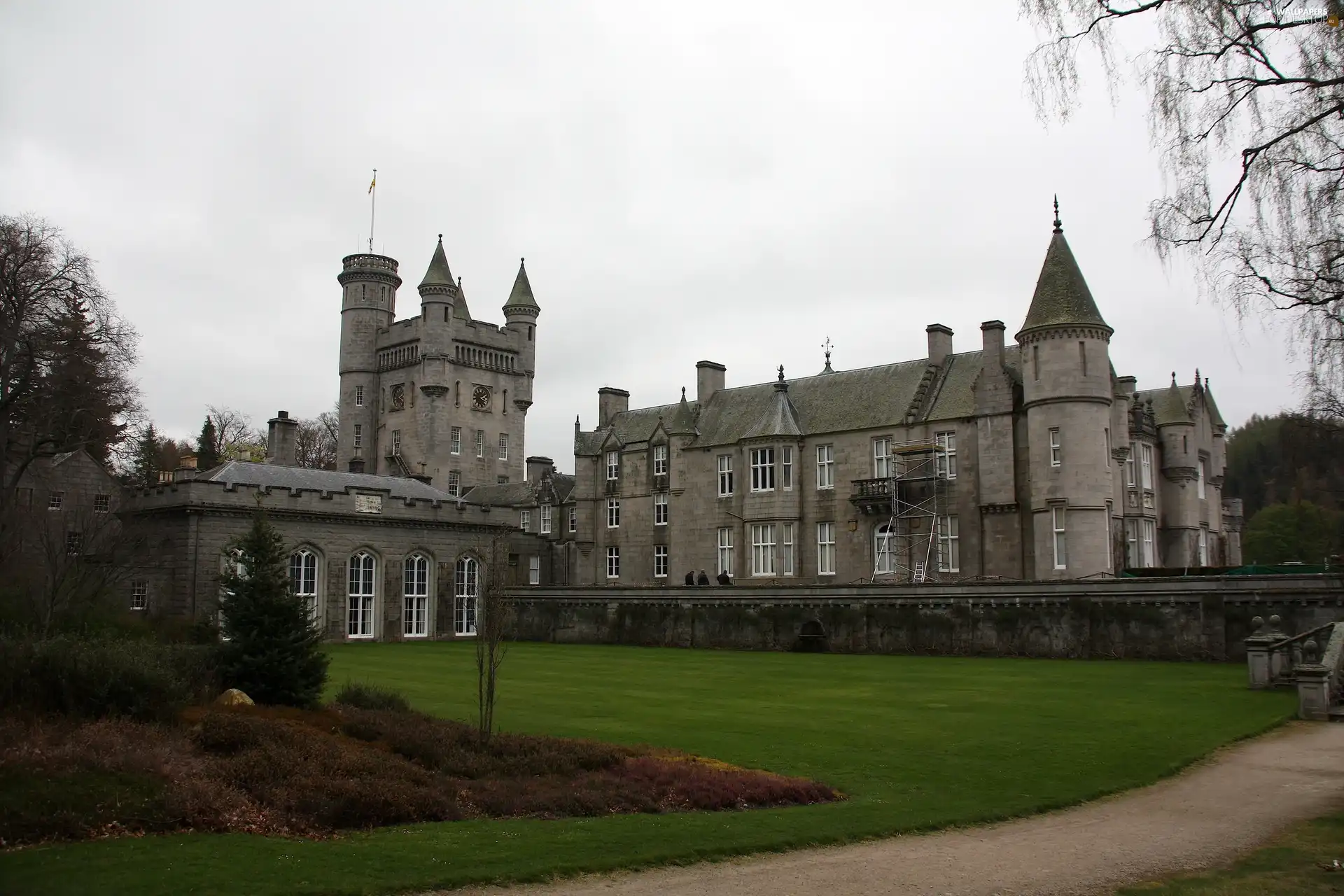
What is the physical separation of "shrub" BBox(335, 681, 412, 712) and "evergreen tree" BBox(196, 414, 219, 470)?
2270 inches

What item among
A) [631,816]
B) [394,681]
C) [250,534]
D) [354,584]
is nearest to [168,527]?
[354,584]

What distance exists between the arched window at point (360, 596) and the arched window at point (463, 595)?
4797 mm

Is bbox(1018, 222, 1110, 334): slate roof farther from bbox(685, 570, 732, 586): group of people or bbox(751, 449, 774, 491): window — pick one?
bbox(685, 570, 732, 586): group of people

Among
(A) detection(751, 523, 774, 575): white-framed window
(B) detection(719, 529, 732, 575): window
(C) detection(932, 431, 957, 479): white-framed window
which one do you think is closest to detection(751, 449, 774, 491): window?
(A) detection(751, 523, 774, 575): white-framed window

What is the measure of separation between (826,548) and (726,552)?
18.5 ft

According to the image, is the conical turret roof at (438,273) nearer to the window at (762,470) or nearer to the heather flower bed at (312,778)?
the window at (762,470)

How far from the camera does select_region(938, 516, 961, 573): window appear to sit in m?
44.9

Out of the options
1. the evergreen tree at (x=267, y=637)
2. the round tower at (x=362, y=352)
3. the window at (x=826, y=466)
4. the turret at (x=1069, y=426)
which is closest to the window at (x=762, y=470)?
the window at (x=826, y=466)

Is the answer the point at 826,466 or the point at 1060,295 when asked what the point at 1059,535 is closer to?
the point at 1060,295

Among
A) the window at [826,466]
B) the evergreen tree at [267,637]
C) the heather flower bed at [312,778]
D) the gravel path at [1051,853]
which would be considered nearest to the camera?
the gravel path at [1051,853]

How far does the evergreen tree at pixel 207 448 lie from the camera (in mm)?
74225

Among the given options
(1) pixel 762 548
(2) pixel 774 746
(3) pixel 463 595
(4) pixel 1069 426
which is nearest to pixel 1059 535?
(4) pixel 1069 426

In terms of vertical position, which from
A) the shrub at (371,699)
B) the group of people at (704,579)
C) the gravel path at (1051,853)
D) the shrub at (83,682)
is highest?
the group of people at (704,579)

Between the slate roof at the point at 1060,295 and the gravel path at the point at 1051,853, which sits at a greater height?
the slate roof at the point at 1060,295
